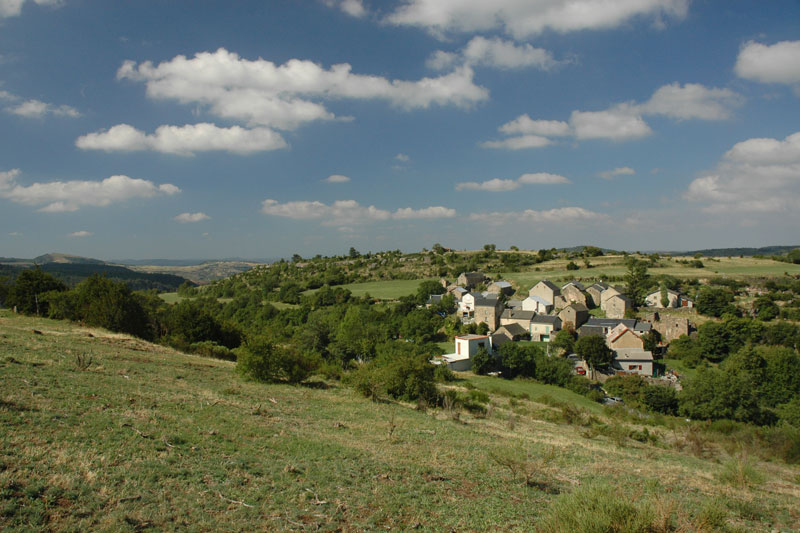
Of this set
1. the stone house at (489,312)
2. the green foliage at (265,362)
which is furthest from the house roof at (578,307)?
the green foliage at (265,362)

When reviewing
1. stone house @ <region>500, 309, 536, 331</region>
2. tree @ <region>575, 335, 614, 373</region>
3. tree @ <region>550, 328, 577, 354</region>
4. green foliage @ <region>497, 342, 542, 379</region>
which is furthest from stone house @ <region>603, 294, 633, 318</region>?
green foliage @ <region>497, 342, 542, 379</region>

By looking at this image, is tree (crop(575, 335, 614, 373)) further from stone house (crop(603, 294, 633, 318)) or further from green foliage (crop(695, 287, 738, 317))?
green foliage (crop(695, 287, 738, 317))

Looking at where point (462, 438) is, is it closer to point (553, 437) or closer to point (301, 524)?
point (553, 437)

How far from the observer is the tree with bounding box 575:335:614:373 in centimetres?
4769

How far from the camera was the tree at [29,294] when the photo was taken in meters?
38.3

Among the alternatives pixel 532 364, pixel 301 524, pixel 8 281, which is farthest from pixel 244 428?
pixel 8 281

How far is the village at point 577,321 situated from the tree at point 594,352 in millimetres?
877

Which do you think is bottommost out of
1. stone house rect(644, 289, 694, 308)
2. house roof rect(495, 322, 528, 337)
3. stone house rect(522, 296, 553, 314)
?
house roof rect(495, 322, 528, 337)

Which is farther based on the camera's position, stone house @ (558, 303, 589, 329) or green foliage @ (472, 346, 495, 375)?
stone house @ (558, 303, 589, 329)

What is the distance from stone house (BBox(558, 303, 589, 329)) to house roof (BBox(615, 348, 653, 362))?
1086 cm

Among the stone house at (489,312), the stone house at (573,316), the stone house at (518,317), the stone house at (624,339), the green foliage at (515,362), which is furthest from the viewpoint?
the stone house at (489,312)

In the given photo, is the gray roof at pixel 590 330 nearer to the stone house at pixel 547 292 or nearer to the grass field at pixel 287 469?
the stone house at pixel 547 292

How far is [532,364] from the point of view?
160 ft

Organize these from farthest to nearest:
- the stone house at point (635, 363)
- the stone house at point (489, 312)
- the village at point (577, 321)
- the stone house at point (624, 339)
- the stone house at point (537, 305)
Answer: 1. the stone house at point (537, 305)
2. the stone house at point (489, 312)
3. the stone house at point (624, 339)
4. the village at point (577, 321)
5. the stone house at point (635, 363)
